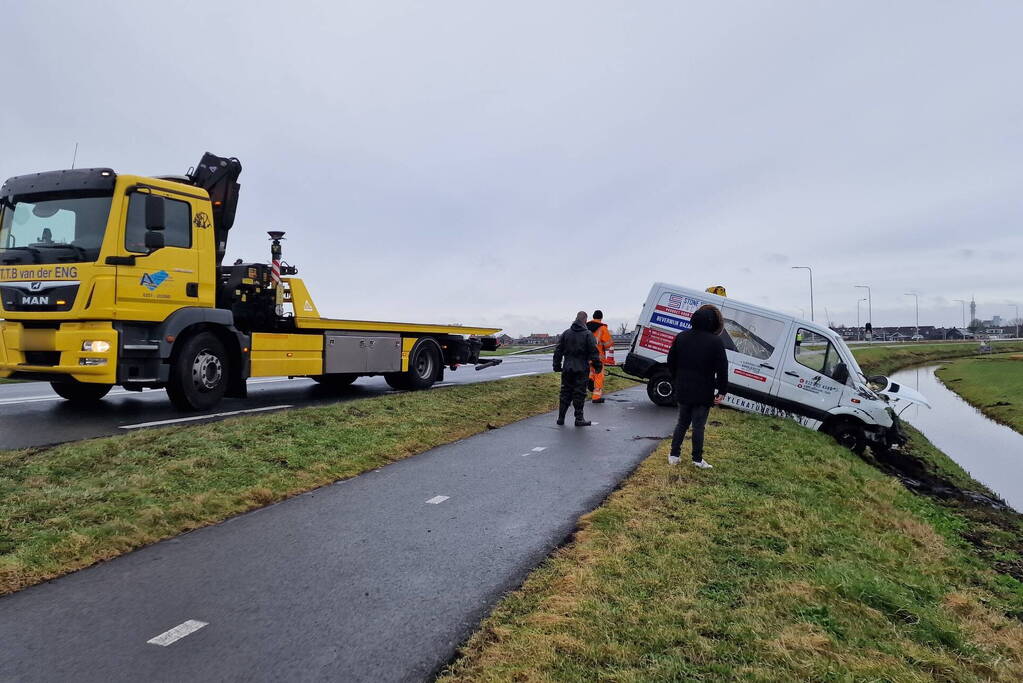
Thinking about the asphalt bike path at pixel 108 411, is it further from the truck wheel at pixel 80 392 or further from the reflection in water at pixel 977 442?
the reflection in water at pixel 977 442

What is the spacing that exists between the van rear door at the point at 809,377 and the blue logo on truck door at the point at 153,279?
10036mm

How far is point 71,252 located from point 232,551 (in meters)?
5.99

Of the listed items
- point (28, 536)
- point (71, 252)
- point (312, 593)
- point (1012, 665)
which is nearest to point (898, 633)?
point (1012, 665)

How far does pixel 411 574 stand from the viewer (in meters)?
4.06

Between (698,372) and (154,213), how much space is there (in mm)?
7010

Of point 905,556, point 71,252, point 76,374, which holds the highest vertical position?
point 71,252

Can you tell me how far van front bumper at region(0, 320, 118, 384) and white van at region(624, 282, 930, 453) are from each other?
853 cm

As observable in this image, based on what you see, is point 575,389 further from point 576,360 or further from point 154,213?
point 154,213

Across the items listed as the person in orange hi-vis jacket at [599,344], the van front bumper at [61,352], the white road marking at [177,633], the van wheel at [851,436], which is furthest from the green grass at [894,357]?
the white road marking at [177,633]

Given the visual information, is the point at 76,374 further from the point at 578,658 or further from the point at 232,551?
the point at 578,658

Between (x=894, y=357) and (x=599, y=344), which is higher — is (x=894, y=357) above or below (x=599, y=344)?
below

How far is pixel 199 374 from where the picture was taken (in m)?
9.51

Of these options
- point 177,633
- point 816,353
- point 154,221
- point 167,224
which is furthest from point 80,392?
point 816,353

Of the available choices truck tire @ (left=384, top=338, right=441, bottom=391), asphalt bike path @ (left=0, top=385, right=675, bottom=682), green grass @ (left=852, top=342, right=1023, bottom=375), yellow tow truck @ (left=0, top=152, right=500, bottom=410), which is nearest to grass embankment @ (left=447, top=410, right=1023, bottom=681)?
asphalt bike path @ (left=0, top=385, right=675, bottom=682)
